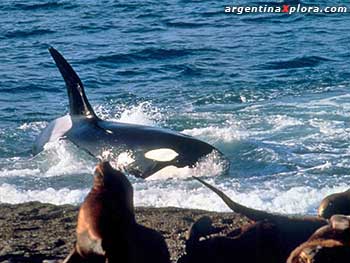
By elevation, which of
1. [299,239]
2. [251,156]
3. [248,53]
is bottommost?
[248,53]

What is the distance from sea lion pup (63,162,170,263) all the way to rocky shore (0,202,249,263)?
91 cm

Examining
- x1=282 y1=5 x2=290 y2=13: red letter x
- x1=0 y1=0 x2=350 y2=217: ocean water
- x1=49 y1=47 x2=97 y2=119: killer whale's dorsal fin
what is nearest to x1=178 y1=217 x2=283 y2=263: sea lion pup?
x1=0 y1=0 x2=350 y2=217: ocean water

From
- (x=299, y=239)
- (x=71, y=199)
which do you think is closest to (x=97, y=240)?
(x=299, y=239)

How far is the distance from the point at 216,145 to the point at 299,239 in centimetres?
654

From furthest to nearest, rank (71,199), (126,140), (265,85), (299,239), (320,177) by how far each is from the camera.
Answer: (265,85), (126,140), (320,177), (71,199), (299,239)

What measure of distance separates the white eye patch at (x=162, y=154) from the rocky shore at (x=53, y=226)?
2608mm

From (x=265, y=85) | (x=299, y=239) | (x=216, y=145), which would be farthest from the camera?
(x=265, y=85)

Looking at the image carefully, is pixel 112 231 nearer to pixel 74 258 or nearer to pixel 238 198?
pixel 74 258

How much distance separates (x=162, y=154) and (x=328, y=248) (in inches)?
243

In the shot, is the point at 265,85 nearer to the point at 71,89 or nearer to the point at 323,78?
the point at 323,78

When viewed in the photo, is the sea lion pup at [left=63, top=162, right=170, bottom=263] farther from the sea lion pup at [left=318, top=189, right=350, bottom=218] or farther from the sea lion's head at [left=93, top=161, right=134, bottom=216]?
the sea lion pup at [left=318, top=189, right=350, bottom=218]

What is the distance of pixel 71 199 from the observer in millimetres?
Answer: 9242

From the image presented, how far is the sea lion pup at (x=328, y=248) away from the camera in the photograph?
4770 millimetres

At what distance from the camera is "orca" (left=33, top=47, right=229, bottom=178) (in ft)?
35.5
